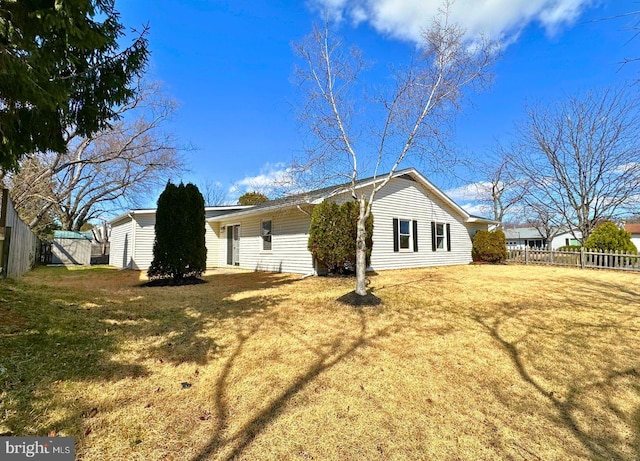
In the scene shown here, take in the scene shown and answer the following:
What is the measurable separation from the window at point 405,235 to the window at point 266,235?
5.12 metres

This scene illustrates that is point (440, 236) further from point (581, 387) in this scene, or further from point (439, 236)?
point (581, 387)

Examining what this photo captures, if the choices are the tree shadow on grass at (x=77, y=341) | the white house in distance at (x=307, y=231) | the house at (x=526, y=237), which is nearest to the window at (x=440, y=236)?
the white house in distance at (x=307, y=231)

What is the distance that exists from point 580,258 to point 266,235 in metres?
14.0

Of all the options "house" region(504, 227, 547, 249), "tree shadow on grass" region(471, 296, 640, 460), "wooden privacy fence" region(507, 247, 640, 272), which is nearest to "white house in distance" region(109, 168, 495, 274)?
"wooden privacy fence" region(507, 247, 640, 272)

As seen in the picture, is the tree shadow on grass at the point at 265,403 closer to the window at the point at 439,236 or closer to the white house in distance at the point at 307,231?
the white house in distance at the point at 307,231

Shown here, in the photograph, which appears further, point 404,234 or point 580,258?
point 580,258

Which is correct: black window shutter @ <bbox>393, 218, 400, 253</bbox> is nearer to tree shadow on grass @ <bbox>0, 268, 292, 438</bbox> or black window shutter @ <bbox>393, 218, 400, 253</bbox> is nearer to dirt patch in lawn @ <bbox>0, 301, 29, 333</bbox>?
tree shadow on grass @ <bbox>0, 268, 292, 438</bbox>

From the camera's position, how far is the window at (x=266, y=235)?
13.3 metres

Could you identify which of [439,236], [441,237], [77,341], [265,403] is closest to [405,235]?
[439,236]

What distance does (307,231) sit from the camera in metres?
11.4

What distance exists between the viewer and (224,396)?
2932 mm

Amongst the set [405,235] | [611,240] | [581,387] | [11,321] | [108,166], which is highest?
[108,166]

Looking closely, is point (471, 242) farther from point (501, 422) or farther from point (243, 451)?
point (243, 451)

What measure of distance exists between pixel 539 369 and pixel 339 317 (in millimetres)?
2866
